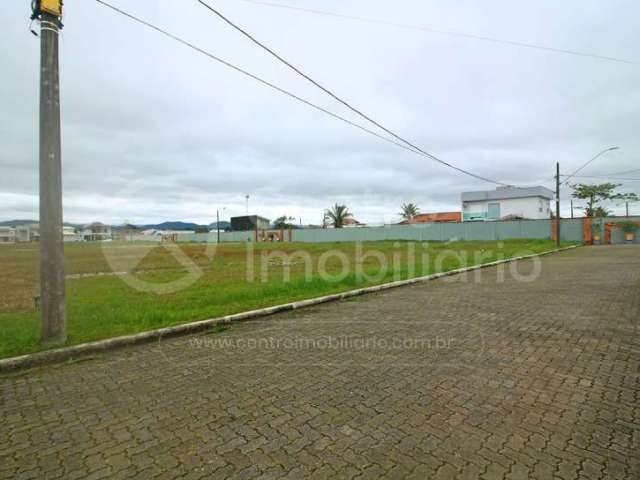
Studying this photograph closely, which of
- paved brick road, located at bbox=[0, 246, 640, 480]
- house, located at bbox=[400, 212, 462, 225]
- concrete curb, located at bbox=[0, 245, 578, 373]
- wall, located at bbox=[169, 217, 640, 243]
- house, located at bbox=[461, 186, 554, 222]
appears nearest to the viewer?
paved brick road, located at bbox=[0, 246, 640, 480]

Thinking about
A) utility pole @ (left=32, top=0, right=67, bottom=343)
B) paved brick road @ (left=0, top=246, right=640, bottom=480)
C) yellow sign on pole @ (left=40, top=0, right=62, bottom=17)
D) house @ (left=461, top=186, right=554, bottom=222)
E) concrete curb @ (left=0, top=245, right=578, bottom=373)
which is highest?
house @ (left=461, top=186, right=554, bottom=222)

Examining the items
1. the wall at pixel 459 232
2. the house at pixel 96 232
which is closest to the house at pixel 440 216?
the wall at pixel 459 232

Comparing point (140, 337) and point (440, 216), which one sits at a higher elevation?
point (440, 216)

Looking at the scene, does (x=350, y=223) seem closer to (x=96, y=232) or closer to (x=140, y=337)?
(x=140, y=337)

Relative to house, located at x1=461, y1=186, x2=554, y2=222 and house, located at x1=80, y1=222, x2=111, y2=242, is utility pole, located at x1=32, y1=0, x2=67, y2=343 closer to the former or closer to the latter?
house, located at x1=461, y1=186, x2=554, y2=222

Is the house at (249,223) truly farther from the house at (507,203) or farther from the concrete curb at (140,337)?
the concrete curb at (140,337)

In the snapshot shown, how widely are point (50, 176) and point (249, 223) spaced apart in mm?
71545

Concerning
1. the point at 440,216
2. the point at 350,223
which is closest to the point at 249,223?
the point at 350,223

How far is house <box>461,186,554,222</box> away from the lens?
62.6 meters

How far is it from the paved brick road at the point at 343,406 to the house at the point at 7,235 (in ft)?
435

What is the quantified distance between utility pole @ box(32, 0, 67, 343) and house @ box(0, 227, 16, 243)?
130618 mm

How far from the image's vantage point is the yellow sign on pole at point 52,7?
181 inches

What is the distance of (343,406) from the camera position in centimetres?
303

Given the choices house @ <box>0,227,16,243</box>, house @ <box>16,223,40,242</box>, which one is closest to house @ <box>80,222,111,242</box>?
house @ <box>16,223,40,242</box>
